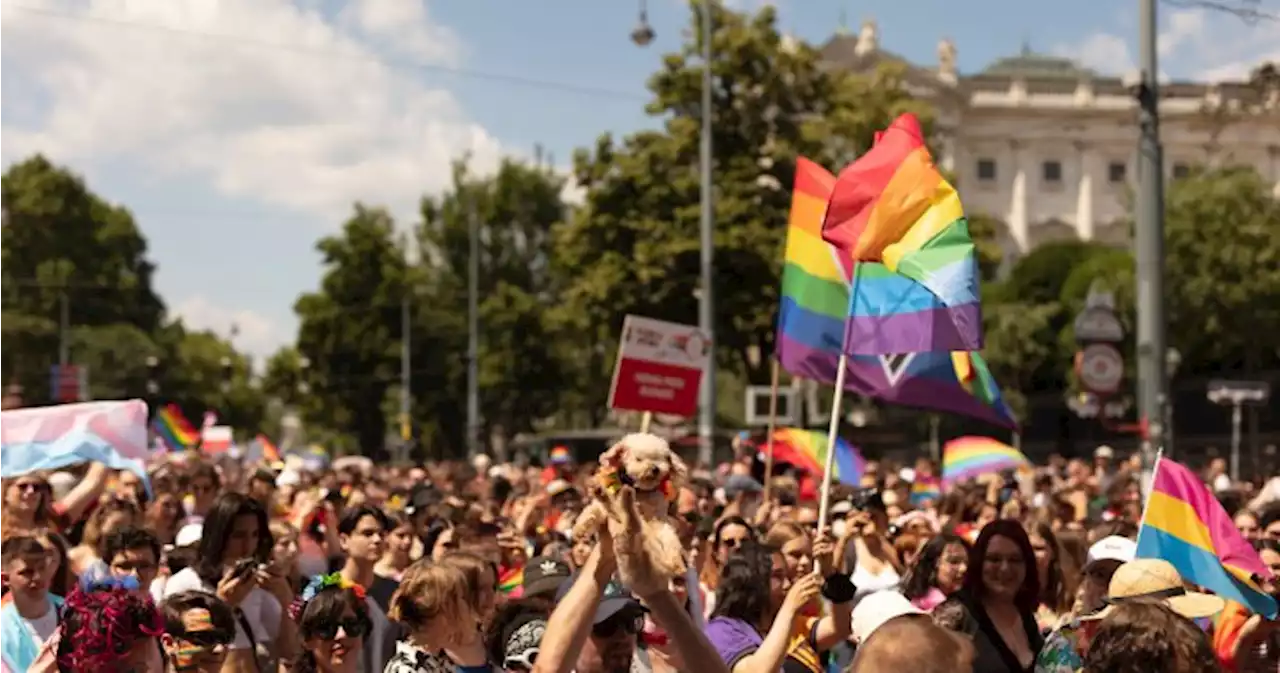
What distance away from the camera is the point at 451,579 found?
17.7 ft

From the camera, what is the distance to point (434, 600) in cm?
538

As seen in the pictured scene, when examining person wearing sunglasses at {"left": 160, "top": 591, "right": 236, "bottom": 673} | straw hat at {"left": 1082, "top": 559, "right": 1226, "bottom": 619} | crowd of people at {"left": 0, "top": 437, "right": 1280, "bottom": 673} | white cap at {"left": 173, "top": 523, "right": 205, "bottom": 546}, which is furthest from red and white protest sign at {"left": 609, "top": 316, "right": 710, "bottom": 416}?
straw hat at {"left": 1082, "top": 559, "right": 1226, "bottom": 619}

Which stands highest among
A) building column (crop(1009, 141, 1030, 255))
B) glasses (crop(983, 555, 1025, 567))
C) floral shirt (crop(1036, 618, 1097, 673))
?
building column (crop(1009, 141, 1030, 255))

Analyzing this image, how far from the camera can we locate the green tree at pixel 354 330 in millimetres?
68375

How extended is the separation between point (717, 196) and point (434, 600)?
3373 centimetres

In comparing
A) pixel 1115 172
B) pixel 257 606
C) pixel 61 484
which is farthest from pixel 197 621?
pixel 1115 172

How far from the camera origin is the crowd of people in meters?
4.30

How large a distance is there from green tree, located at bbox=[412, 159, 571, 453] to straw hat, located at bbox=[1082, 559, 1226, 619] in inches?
2293

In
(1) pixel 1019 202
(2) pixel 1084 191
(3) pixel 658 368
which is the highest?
(2) pixel 1084 191

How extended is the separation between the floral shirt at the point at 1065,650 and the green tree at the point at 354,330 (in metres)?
63.1

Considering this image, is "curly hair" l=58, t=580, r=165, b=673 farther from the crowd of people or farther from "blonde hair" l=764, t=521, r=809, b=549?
"blonde hair" l=764, t=521, r=809, b=549

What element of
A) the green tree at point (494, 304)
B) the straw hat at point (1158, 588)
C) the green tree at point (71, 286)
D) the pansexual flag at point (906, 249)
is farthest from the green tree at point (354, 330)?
the straw hat at point (1158, 588)

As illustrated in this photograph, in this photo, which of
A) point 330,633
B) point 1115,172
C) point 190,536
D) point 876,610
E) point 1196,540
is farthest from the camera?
point 1115,172

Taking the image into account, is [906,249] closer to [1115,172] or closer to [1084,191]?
[1084,191]
